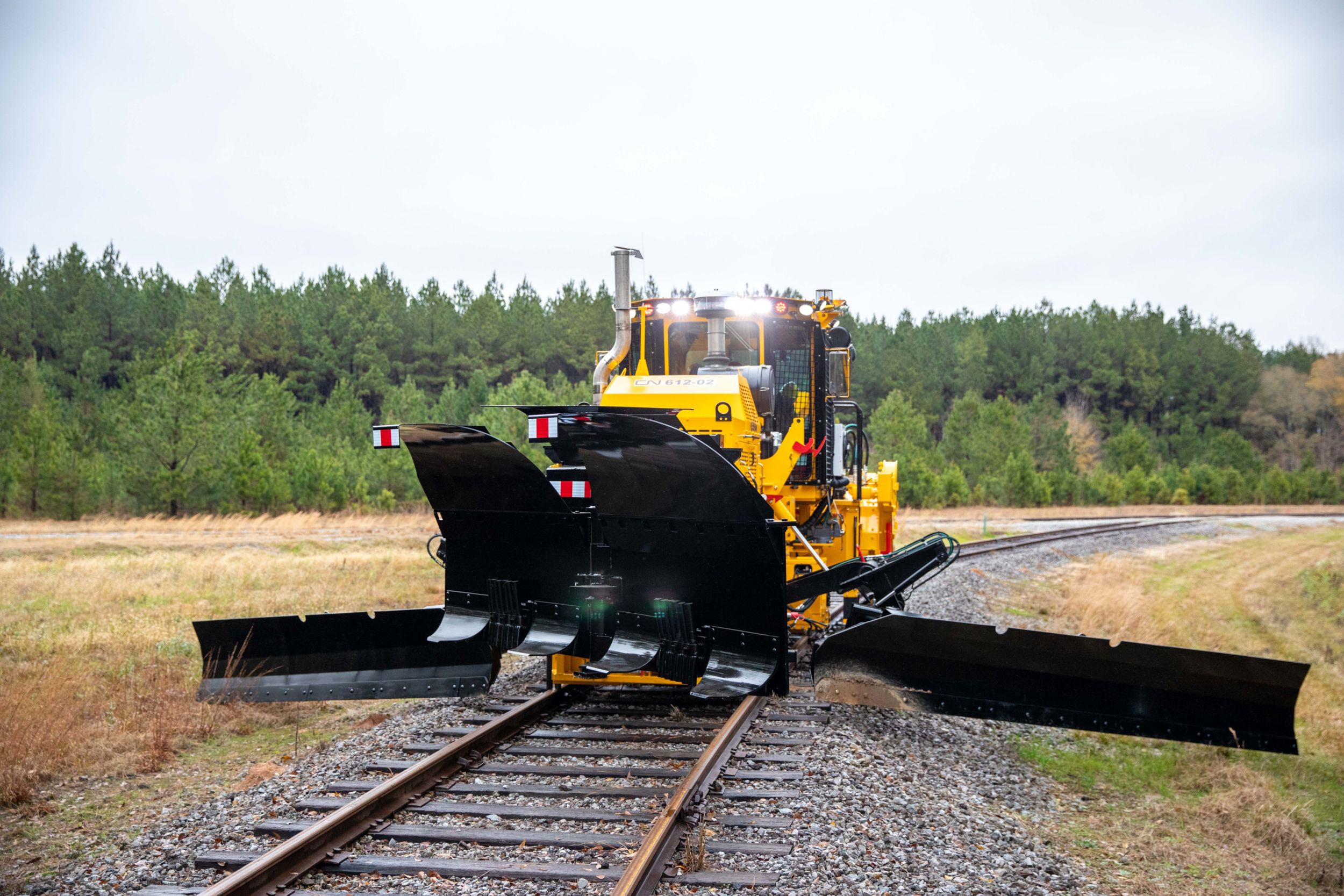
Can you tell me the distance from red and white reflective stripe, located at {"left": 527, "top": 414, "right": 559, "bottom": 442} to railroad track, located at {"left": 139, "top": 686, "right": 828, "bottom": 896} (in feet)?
6.17

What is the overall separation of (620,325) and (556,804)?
4.32 m

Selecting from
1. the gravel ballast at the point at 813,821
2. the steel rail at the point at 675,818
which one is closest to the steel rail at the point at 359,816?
the gravel ballast at the point at 813,821

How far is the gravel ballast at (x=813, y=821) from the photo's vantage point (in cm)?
423

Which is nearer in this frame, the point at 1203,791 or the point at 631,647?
the point at 631,647

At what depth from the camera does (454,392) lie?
122 feet

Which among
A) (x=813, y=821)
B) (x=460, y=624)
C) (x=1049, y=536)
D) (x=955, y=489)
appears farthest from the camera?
(x=955, y=489)

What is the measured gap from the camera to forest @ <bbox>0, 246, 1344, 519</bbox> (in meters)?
28.3

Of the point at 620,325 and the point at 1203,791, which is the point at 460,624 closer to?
the point at 620,325

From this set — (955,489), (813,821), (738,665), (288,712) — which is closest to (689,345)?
(738,665)

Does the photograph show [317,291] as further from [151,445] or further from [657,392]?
[657,392]

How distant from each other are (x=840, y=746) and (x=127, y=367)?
4670 cm

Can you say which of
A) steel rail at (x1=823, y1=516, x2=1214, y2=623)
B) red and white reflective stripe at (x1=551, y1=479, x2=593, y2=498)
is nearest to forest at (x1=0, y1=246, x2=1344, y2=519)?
red and white reflective stripe at (x1=551, y1=479, x2=593, y2=498)

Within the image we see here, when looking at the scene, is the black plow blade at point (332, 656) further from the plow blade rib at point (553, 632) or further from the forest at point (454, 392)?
the forest at point (454, 392)

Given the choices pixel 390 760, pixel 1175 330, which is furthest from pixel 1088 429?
pixel 390 760
